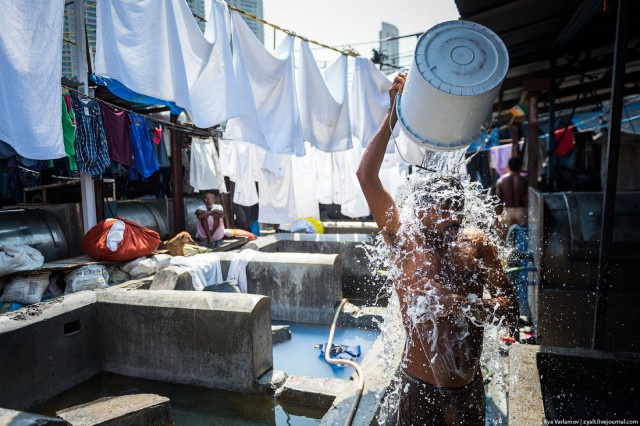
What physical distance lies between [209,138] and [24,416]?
9342 mm

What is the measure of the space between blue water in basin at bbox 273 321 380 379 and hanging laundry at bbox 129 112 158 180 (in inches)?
168

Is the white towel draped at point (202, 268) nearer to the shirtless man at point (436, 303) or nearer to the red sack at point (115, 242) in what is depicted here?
the red sack at point (115, 242)

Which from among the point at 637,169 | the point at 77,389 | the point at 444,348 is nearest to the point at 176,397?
the point at 77,389

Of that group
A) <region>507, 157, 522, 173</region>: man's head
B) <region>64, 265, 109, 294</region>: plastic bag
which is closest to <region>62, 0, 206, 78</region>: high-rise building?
<region>64, 265, 109, 294</region>: plastic bag

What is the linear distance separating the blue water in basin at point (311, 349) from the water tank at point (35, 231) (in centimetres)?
410

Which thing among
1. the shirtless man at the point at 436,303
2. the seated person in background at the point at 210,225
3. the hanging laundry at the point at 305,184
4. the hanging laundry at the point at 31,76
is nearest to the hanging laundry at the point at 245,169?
the seated person in background at the point at 210,225

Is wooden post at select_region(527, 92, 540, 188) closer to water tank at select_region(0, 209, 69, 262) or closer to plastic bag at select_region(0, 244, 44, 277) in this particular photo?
plastic bag at select_region(0, 244, 44, 277)

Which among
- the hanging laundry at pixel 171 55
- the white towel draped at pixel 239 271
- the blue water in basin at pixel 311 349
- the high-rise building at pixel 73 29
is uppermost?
the high-rise building at pixel 73 29

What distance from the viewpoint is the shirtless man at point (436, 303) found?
7.90 feet

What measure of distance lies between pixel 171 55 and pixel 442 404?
3.96 metres

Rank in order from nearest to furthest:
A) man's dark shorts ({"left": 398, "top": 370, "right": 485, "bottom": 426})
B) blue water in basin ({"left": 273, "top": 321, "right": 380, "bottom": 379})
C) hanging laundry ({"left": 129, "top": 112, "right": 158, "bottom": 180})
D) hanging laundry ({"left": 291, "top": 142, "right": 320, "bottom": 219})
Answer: man's dark shorts ({"left": 398, "top": 370, "right": 485, "bottom": 426}) → blue water in basin ({"left": 273, "top": 321, "right": 380, "bottom": 379}) → hanging laundry ({"left": 129, "top": 112, "right": 158, "bottom": 180}) → hanging laundry ({"left": 291, "top": 142, "right": 320, "bottom": 219})

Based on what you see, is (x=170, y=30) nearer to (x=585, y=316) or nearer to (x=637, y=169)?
(x=585, y=316)

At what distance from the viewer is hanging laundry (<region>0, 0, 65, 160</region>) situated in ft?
10.5

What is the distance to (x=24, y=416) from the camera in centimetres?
200
